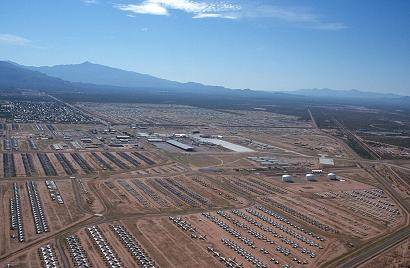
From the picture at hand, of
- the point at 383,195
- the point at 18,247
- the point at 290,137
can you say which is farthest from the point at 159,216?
the point at 290,137

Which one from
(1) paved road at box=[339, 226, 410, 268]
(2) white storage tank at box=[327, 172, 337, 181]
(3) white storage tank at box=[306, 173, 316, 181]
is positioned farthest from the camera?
(2) white storage tank at box=[327, 172, 337, 181]

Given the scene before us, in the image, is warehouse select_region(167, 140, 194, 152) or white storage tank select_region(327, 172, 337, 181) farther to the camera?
warehouse select_region(167, 140, 194, 152)

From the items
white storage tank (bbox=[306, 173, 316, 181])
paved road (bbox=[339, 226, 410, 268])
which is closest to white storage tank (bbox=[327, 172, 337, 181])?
white storage tank (bbox=[306, 173, 316, 181])

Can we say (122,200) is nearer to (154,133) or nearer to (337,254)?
(337,254)

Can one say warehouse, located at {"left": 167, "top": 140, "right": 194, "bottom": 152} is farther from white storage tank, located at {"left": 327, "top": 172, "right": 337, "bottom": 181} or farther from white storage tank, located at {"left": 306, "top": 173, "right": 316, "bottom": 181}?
white storage tank, located at {"left": 327, "top": 172, "right": 337, "bottom": 181}

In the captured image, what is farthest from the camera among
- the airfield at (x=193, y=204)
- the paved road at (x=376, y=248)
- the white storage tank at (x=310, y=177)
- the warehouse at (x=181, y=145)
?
the warehouse at (x=181, y=145)

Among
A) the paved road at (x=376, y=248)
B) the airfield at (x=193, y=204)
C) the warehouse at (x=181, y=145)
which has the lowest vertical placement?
the paved road at (x=376, y=248)

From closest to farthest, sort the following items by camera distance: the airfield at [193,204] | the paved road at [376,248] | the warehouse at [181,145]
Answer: the airfield at [193,204]
the paved road at [376,248]
the warehouse at [181,145]

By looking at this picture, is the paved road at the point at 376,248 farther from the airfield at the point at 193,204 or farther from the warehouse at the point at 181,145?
the warehouse at the point at 181,145

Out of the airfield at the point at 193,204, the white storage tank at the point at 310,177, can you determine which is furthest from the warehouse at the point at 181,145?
the white storage tank at the point at 310,177
